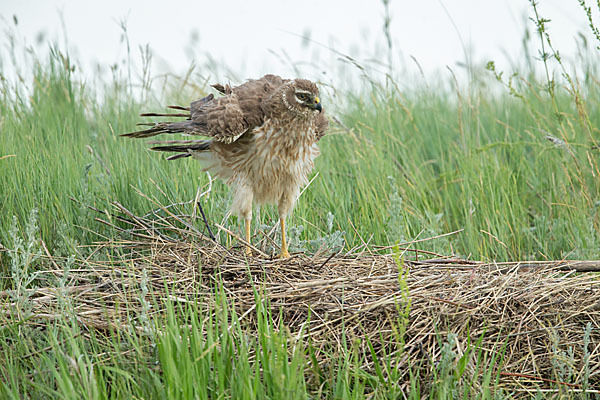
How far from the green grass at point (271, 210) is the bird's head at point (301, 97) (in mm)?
835

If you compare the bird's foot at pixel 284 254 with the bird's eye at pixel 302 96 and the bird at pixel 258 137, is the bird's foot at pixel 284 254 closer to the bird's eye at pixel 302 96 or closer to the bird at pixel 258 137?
the bird at pixel 258 137

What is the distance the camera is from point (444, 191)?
5738 millimetres

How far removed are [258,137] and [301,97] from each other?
1.49 feet

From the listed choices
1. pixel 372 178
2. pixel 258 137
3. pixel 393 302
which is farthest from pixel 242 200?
pixel 393 302

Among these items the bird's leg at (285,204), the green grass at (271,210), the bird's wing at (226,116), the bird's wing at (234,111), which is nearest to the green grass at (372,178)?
the green grass at (271,210)

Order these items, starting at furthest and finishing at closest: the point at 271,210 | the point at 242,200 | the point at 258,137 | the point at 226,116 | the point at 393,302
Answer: the point at 271,210 → the point at 242,200 → the point at 258,137 → the point at 226,116 → the point at 393,302

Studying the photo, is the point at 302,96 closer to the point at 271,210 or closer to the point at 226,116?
the point at 226,116

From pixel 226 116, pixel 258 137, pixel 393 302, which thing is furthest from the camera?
pixel 258 137

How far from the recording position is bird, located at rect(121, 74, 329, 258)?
4.33 m

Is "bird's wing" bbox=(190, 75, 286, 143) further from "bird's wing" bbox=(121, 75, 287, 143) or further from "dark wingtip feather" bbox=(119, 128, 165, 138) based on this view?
"dark wingtip feather" bbox=(119, 128, 165, 138)

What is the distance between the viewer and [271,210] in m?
5.45

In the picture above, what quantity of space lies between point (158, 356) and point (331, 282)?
3.77 feet

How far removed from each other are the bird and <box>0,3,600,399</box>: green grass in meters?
0.39

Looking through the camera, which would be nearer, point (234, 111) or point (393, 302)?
point (393, 302)
